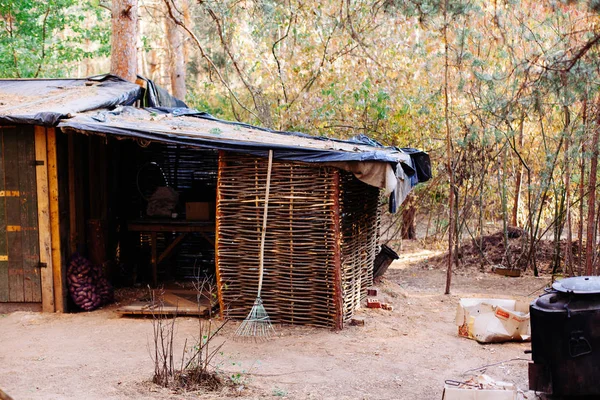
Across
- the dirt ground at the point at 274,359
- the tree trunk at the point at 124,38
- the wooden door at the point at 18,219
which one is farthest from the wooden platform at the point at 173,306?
the tree trunk at the point at 124,38

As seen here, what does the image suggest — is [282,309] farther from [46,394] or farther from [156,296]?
[46,394]

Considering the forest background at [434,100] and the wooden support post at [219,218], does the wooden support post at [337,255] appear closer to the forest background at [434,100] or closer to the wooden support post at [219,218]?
the wooden support post at [219,218]

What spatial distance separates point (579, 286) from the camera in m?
4.97

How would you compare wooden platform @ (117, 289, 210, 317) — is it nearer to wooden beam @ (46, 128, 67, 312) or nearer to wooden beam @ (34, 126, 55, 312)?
wooden beam @ (46, 128, 67, 312)

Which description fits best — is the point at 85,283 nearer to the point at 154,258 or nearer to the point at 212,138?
the point at 154,258

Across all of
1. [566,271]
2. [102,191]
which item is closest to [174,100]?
[102,191]

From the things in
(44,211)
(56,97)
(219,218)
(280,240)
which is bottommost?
(280,240)

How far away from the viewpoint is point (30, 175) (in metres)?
7.73

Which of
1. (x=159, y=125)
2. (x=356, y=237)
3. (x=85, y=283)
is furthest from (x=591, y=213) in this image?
(x=85, y=283)

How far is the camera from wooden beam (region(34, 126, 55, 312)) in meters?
7.68

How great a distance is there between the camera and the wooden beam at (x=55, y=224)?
7.69 meters

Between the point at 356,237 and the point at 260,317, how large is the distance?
1.71 m

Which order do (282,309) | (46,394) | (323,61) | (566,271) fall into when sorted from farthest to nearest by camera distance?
(323,61) → (566,271) → (282,309) → (46,394)

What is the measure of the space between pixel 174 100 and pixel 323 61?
3.79 metres
